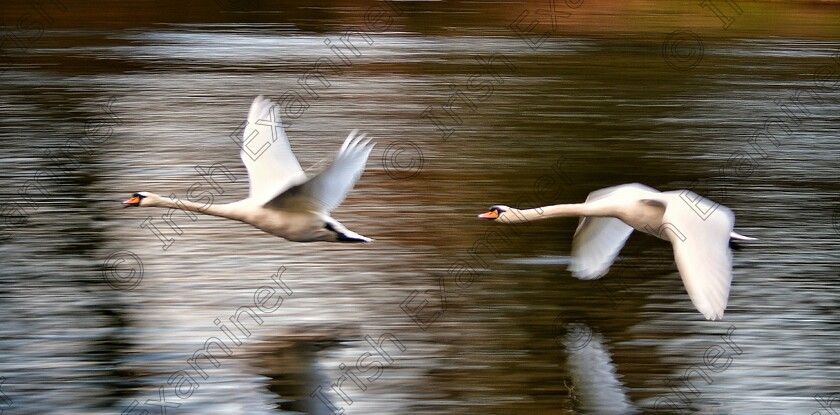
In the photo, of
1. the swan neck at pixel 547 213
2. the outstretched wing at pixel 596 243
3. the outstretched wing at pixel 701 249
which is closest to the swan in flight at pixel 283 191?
the swan neck at pixel 547 213

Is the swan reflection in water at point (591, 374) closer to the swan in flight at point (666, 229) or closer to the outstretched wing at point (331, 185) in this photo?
the swan in flight at point (666, 229)

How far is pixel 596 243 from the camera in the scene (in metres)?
8.16

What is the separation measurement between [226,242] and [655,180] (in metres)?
4.57

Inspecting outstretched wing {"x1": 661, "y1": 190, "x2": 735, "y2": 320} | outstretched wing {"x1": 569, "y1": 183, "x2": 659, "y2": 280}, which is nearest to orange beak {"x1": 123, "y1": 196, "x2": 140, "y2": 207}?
outstretched wing {"x1": 569, "y1": 183, "x2": 659, "y2": 280}

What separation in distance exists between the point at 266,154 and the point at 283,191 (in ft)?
2.95

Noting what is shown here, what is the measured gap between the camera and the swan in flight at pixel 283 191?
7.48 m

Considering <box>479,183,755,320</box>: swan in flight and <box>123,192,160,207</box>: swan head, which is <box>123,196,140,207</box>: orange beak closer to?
<box>123,192,160,207</box>: swan head

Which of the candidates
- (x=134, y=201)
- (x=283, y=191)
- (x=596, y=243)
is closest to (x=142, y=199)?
(x=134, y=201)

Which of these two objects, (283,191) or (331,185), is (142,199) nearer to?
(283,191)

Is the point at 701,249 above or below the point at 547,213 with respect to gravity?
below

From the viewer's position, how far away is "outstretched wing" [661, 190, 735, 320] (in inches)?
258

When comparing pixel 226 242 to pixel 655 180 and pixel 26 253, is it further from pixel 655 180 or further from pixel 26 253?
pixel 655 180

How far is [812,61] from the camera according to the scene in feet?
71.5

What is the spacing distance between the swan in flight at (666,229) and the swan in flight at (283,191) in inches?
34.6
